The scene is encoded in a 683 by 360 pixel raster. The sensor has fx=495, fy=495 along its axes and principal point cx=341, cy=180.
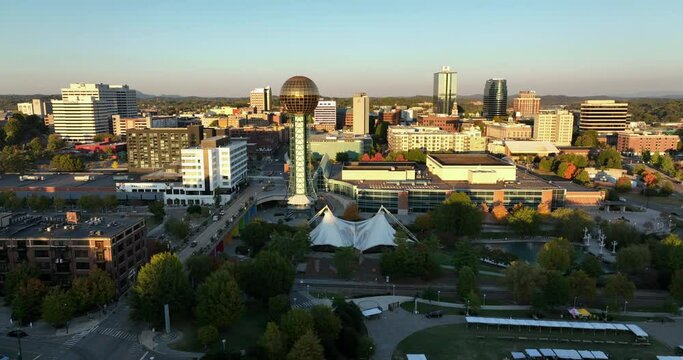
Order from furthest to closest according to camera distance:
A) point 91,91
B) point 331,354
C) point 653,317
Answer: point 91,91 → point 653,317 → point 331,354

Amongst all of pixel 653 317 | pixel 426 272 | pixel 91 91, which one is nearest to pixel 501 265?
pixel 426 272

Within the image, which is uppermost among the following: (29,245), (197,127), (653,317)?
(197,127)

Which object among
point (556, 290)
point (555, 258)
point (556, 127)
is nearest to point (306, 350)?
point (556, 290)

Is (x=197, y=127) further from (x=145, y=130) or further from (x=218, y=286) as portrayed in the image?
(x=218, y=286)

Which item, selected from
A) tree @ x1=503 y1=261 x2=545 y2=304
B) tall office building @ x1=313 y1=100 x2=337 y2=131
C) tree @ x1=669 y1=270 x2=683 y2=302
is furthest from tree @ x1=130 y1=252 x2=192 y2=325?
tall office building @ x1=313 y1=100 x2=337 y2=131

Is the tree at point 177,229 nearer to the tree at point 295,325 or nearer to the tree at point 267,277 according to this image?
the tree at point 267,277

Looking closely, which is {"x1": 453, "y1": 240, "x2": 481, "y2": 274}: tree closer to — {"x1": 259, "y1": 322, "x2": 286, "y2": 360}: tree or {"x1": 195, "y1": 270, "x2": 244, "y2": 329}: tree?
{"x1": 195, "y1": 270, "x2": 244, "y2": 329}: tree

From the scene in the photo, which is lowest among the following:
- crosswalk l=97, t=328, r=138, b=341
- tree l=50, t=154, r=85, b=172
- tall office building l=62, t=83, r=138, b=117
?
crosswalk l=97, t=328, r=138, b=341
